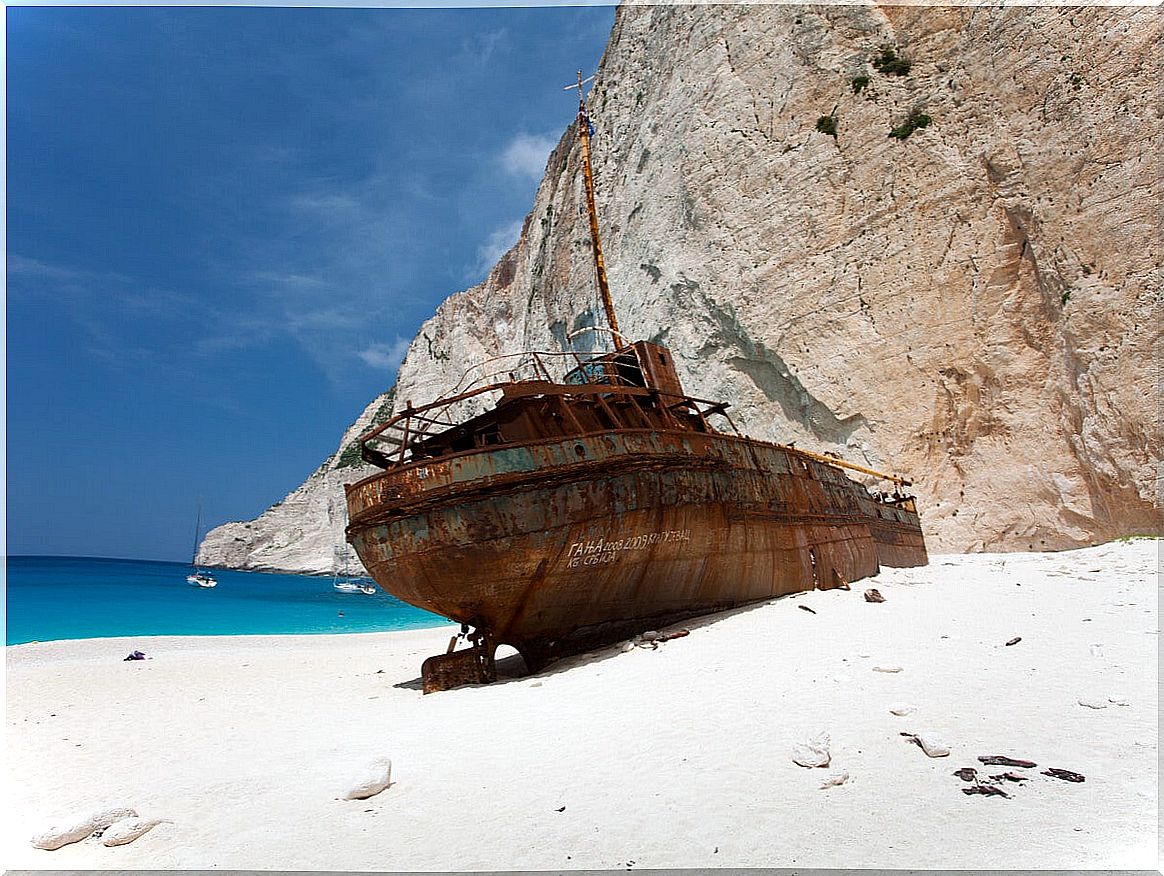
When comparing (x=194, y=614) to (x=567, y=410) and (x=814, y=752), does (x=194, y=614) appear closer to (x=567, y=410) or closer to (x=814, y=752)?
(x=567, y=410)

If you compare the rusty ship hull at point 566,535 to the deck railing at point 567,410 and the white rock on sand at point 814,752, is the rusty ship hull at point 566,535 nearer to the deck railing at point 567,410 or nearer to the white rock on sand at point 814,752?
the deck railing at point 567,410

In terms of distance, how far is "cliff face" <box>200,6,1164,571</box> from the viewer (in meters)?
17.9

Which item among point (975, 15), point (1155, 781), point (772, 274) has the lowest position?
point (1155, 781)

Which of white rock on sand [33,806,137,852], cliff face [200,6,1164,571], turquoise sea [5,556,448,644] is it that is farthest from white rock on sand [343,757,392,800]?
turquoise sea [5,556,448,644]

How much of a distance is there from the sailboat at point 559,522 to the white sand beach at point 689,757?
69cm

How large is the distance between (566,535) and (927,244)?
20810 mm

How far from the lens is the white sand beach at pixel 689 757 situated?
2.81 m

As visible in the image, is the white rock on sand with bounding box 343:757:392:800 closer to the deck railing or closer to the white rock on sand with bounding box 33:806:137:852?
the white rock on sand with bounding box 33:806:137:852

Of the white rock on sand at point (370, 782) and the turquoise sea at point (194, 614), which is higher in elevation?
the turquoise sea at point (194, 614)

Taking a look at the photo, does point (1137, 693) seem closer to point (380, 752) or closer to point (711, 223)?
point (380, 752)

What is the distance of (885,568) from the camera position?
1527 cm

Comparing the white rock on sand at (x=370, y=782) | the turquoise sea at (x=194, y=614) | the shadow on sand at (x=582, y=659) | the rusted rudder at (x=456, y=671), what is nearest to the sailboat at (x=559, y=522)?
the rusted rudder at (x=456, y=671)

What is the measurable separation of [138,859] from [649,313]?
93.1 ft

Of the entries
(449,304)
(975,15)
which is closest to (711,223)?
(975,15)
